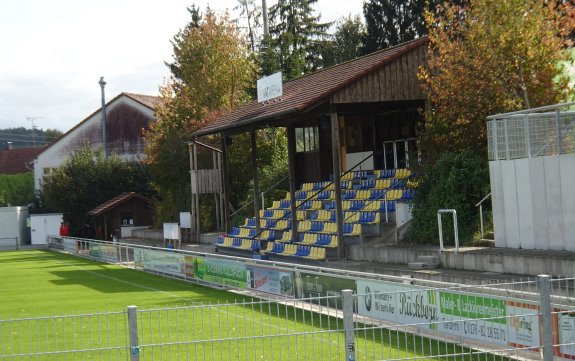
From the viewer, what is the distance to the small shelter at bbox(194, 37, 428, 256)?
2756cm

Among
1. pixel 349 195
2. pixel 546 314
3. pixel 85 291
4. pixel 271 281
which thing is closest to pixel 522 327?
pixel 546 314

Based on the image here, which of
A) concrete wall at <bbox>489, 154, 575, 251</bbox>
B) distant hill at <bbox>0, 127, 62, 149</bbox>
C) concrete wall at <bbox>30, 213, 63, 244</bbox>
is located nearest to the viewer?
concrete wall at <bbox>489, 154, 575, 251</bbox>

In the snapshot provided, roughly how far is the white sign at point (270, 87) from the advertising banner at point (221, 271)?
9.17m

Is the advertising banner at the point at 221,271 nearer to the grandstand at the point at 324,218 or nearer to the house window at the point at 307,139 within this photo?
the grandstand at the point at 324,218

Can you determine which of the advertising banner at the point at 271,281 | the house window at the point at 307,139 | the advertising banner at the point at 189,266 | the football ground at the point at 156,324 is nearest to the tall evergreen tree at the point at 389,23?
the house window at the point at 307,139

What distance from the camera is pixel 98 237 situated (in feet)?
190

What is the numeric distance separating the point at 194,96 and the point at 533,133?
32.1 meters

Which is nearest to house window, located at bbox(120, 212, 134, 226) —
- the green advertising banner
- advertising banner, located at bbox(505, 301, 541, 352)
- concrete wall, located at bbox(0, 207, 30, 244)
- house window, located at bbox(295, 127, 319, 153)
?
concrete wall, located at bbox(0, 207, 30, 244)

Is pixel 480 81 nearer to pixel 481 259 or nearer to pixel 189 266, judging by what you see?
pixel 481 259

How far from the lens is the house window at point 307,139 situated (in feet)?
130

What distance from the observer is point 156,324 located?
1781cm

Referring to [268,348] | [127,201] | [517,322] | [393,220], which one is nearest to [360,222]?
[393,220]

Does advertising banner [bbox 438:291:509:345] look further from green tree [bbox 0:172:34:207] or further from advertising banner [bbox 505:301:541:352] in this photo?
green tree [bbox 0:172:34:207]

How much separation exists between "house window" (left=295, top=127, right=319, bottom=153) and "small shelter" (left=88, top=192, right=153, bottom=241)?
59.3 feet
